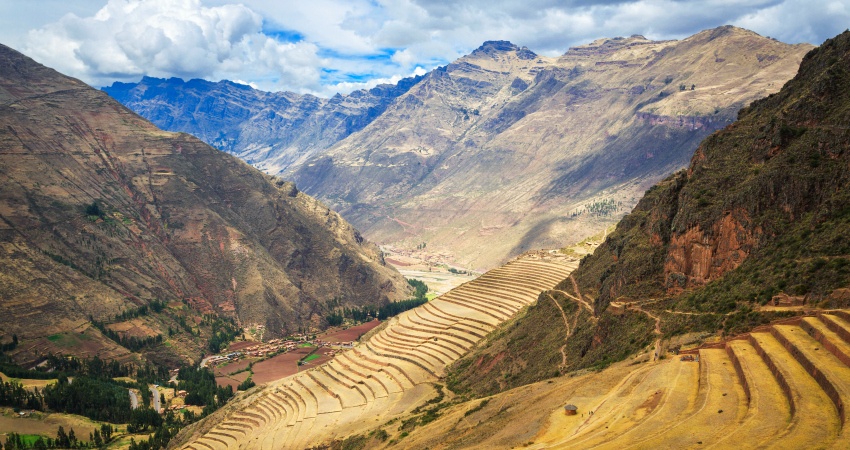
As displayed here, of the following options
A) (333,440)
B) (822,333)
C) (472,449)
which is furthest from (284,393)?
(822,333)

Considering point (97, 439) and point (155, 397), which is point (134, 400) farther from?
point (97, 439)

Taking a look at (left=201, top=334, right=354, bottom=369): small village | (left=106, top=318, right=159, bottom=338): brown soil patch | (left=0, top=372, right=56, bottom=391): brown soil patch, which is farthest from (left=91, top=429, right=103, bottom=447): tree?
(left=106, top=318, right=159, bottom=338): brown soil patch

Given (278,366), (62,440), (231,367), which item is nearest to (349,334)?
(278,366)

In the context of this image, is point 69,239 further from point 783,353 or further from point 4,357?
point 783,353

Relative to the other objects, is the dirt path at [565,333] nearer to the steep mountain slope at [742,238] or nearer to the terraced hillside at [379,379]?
the steep mountain slope at [742,238]

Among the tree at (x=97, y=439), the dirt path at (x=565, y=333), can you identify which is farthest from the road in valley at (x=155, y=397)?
the dirt path at (x=565, y=333)

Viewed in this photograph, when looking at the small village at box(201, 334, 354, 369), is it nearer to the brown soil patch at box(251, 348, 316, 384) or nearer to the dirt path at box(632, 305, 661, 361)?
the brown soil patch at box(251, 348, 316, 384)
